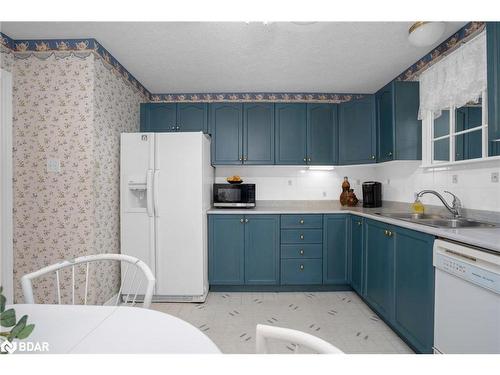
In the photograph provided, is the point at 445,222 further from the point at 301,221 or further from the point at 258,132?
the point at 258,132

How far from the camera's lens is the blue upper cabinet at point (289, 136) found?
10.2 ft

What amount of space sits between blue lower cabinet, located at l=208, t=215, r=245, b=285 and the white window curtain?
7.06ft

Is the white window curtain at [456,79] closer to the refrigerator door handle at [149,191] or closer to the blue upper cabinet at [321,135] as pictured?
the blue upper cabinet at [321,135]

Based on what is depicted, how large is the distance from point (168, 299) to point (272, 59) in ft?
8.58

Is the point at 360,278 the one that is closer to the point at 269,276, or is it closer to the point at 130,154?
the point at 269,276

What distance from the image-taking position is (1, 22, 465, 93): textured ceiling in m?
1.88

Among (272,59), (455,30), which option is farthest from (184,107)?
(455,30)

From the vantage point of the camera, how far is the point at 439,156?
7.25 ft

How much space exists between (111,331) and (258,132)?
2.73 m

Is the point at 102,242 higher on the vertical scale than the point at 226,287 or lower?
higher

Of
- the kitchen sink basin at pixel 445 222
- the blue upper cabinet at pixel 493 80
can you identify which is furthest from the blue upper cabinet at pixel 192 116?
the blue upper cabinet at pixel 493 80

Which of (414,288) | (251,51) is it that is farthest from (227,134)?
(414,288)

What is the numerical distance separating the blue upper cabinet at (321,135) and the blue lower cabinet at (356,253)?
86 centimetres

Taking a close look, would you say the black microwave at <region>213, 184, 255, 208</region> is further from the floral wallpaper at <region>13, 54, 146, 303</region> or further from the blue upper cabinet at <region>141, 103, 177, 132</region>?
the floral wallpaper at <region>13, 54, 146, 303</region>
